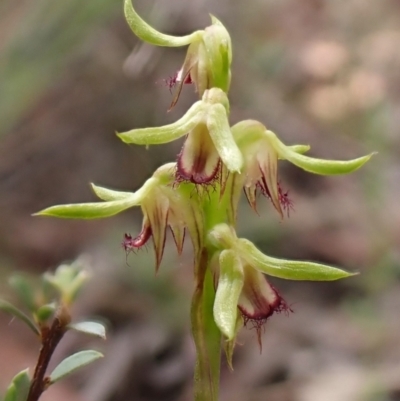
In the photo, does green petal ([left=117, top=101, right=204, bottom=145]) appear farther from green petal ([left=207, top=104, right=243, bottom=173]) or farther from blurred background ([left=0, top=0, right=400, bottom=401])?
blurred background ([left=0, top=0, right=400, bottom=401])

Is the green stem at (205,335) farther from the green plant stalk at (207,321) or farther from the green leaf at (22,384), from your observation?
the green leaf at (22,384)

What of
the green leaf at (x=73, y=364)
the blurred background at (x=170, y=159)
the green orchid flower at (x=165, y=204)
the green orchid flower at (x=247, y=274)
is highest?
the blurred background at (x=170, y=159)

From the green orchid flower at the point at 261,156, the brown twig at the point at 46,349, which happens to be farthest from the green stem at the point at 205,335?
the brown twig at the point at 46,349

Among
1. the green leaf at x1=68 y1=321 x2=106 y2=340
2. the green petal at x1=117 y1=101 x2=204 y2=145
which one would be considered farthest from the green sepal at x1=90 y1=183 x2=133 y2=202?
the green leaf at x1=68 y1=321 x2=106 y2=340

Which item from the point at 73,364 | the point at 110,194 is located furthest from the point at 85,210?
the point at 73,364

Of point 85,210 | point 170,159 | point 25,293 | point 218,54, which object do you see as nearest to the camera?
point 85,210

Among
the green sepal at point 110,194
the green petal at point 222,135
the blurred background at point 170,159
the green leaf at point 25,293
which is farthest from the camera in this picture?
the blurred background at point 170,159

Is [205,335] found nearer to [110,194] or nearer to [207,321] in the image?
[207,321]

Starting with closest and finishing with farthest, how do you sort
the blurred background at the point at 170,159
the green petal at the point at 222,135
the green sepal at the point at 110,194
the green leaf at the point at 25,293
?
the green petal at the point at 222,135, the green sepal at the point at 110,194, the green leaf at the point at 25,293, the blurred background at the point at 170,159
